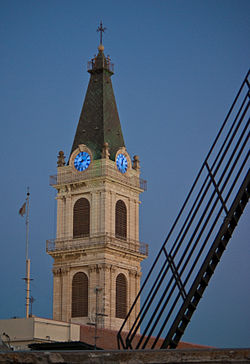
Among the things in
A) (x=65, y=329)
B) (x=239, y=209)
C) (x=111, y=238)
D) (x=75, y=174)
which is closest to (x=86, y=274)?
(x=111, y=238)

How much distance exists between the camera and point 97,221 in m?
99.2

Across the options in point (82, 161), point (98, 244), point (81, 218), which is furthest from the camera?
point (82, 161)

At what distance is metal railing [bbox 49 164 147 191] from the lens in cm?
10000

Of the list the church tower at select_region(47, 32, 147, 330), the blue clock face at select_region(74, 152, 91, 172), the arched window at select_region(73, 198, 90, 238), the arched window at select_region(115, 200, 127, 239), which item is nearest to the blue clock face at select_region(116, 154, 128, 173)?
the church tower at select_region(47, 32, 147, 330)

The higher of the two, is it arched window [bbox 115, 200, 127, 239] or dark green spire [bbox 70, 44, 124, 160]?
dark green spire [bbox 70, 44, 124, 160]

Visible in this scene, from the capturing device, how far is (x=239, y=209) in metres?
25.7

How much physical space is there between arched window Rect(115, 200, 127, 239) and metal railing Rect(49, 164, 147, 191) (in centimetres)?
290

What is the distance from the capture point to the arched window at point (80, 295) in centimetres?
9794

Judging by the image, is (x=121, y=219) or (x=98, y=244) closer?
(x=98, y=244)

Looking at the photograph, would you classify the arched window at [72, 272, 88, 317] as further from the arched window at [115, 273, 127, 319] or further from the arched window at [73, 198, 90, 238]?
the arched window at [73, 198, 90, 238]

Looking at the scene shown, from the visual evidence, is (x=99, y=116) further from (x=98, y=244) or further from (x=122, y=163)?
(x=98, y=244)

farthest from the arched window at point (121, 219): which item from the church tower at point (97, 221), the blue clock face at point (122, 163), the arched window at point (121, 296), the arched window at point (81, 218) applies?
the arched window at point (121, 296)

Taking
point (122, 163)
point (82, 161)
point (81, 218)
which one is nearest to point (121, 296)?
point (81, 218)

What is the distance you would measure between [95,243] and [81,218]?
181 inches
